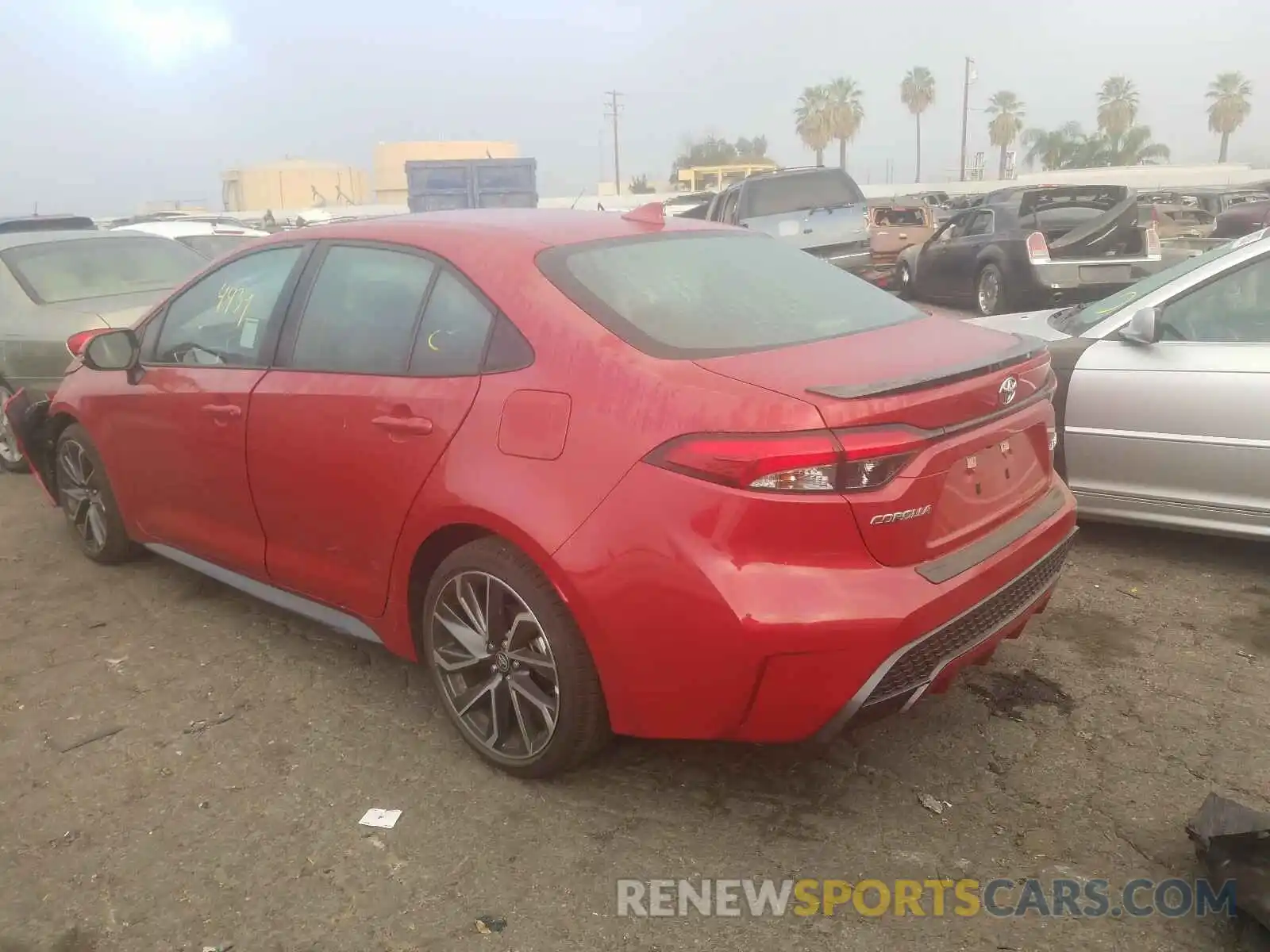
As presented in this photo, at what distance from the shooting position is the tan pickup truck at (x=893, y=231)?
1761cm

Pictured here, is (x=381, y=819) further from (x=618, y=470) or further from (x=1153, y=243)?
(x=1153, y=243)

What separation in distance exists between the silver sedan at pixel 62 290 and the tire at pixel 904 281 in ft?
33.9

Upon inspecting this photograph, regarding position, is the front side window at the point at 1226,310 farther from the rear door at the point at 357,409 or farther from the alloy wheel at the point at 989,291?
the alloy wheel at the point at 989,291

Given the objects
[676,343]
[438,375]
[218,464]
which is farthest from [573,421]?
[218,464]

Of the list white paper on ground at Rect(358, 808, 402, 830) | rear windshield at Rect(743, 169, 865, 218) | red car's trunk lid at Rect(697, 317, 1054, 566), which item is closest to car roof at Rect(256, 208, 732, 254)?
red car's trunk lid at Rect(697, 317, 1054, 566)

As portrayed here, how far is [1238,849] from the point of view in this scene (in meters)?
2.31

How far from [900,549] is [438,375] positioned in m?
1.39

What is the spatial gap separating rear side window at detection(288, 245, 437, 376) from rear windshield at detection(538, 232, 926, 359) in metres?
0.48

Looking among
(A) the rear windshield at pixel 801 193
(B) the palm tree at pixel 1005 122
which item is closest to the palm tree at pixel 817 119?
(B) the palm tree at pixel 1005 122

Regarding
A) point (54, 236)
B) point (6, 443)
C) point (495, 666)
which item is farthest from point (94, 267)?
point (495, 666)

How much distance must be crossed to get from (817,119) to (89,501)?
73.2m

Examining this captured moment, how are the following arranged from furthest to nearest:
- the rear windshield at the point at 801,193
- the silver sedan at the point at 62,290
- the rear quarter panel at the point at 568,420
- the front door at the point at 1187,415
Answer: the rear windshield at the point at 801,193 < the silver sedan at the point at 62,290 < the front door at the point at 1187,415 < the rear quarter panel at the point at 568,420

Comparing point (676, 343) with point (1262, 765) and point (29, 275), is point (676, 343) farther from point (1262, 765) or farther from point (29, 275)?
point (29, 275)

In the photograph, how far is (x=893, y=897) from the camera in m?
2.46
